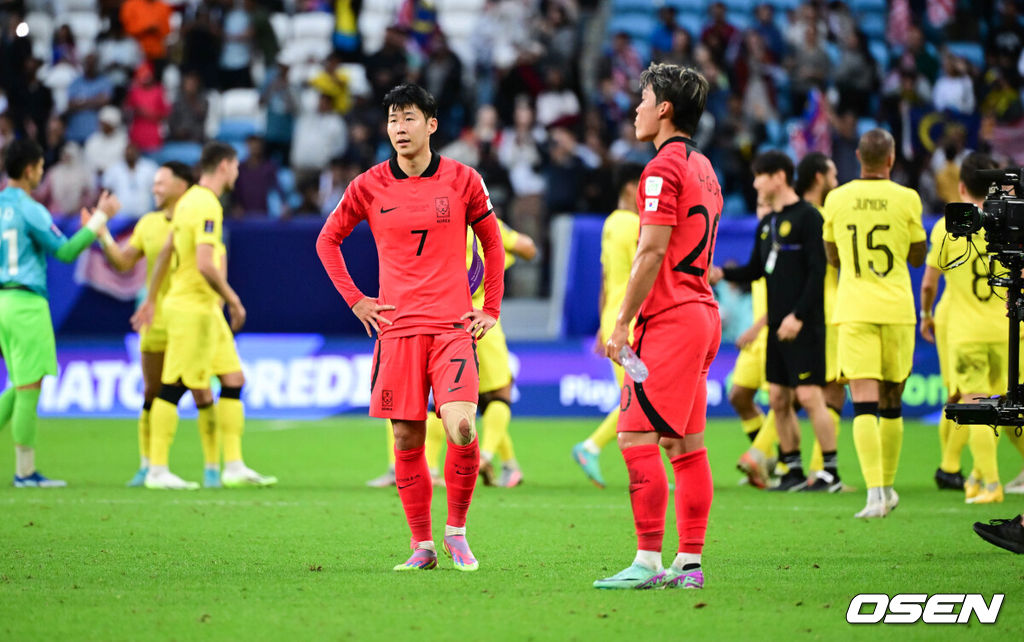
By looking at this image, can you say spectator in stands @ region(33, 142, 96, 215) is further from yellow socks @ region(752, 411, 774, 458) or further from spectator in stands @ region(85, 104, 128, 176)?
yellow socks @ region(752, 411, 774, 458)

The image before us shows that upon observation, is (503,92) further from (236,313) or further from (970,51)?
(236,313)

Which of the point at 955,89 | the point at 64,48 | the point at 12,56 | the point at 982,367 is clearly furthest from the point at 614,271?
the point at 64,48

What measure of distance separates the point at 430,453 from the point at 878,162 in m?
3.78

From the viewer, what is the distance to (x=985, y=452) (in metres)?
9.04

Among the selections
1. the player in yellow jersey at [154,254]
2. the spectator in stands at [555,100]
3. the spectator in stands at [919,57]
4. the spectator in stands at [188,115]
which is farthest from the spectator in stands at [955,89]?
the player in yellow jersey at [154,254]

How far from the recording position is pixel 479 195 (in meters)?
6.39

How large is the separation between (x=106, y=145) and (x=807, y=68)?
10105 mm

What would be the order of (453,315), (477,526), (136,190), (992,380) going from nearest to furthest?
(453,315), (477,526), (992,380), (136,190)

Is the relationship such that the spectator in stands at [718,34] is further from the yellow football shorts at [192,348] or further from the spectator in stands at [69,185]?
the yellow football shorts at [192,348]

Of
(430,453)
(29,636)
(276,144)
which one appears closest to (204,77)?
(276,144)

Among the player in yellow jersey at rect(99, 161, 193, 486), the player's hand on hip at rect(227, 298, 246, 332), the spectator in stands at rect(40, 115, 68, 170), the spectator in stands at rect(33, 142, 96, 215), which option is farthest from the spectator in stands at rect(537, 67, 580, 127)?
the player's hand on hip at rect(227, 298, 246, 332)

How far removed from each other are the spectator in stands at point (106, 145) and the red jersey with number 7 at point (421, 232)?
530 inches

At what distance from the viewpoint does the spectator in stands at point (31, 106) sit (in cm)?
1981

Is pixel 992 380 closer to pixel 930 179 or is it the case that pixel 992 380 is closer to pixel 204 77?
pixel 930 179
